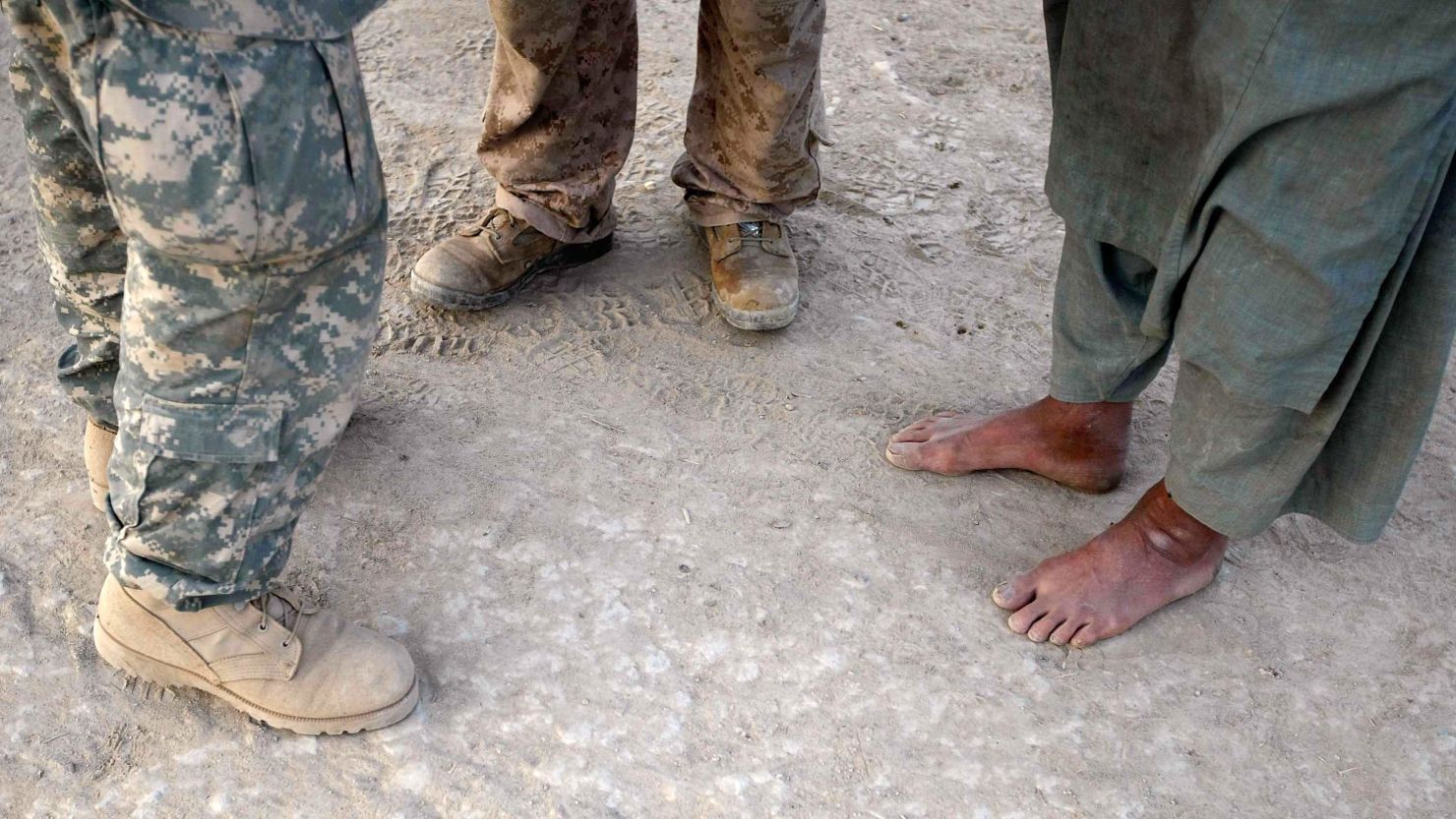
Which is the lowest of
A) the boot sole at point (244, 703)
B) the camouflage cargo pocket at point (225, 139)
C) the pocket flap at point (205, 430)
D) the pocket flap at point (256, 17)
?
the boot sole at point (244, 703)

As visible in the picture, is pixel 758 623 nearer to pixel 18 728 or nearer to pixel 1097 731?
pixel 1097 731

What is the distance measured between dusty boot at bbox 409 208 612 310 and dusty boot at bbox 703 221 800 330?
360 millimetres

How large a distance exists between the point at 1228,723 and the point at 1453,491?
0.78 metres

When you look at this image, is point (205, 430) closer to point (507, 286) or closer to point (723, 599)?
point (723, 599)

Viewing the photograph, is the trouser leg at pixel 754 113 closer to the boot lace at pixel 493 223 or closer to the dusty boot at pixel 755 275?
the dusty boot at pixel 755 275

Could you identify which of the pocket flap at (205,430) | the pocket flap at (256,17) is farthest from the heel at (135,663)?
the pocket flap at (256,17)

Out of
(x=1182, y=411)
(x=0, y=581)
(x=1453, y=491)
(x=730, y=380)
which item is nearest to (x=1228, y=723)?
(x=1182, y=411)

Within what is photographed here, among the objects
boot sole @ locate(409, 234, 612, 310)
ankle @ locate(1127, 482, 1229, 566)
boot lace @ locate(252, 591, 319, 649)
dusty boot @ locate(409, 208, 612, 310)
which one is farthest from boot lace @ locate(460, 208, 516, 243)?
ankle @ locate(1127, 482, 1229, 566)

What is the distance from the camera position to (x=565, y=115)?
218cm

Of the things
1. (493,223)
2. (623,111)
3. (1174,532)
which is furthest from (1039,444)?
Answer: (493,223)

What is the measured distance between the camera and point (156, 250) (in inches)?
44.6

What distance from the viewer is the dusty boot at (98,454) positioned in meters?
1.63

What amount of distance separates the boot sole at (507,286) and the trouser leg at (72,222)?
0.74 metres

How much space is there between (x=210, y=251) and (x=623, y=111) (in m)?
1.27
